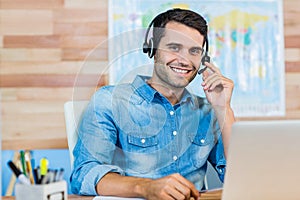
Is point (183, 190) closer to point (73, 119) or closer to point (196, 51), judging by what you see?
point (196, 51)

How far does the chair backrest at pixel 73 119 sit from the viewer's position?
175 centimetres

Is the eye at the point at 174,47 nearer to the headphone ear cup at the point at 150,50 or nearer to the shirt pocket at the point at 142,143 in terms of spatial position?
the headphone ear cup at the point at 150,50

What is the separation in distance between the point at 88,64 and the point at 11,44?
1.70 m

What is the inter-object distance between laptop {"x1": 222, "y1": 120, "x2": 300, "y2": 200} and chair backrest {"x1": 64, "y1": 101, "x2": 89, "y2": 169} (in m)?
0.67

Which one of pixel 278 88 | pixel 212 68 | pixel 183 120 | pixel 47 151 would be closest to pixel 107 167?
pixel 183 120

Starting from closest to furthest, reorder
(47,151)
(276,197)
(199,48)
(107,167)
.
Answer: (276,197)
(107,167)
(199,48)
(47,151)

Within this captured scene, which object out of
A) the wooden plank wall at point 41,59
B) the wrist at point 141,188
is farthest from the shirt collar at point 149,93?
the wooden plank wall at point 41,59

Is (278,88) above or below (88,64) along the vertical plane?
below

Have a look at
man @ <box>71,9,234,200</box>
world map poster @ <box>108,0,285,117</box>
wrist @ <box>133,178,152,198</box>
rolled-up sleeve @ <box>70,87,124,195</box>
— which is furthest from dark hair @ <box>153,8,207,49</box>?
world map poster @ <box>108,0,285,117</box>

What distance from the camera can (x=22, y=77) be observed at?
10.8 feet

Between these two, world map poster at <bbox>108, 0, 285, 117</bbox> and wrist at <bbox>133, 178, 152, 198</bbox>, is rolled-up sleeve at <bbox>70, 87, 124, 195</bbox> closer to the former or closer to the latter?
wrist at <bbox>133, 178, 152, 198</bbox>

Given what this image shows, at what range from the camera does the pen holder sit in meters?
1.15

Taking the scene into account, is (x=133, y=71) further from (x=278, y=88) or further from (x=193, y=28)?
(x=278, y=88)

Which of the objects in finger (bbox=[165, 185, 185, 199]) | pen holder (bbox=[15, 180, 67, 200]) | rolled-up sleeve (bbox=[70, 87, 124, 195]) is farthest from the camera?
rolled-up sleeve (bbox=[70, 87, 124, 195])
